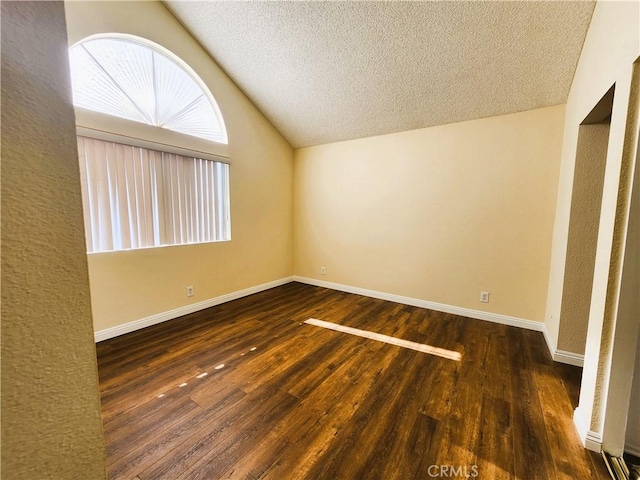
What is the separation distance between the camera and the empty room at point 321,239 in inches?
17.2

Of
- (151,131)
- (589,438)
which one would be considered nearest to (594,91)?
(589,438)

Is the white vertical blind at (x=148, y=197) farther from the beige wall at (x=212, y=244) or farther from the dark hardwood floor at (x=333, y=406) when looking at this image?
the dark hardwood floor at (x=333, y=406)

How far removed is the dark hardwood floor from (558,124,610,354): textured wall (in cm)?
43

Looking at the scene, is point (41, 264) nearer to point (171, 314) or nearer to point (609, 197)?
point (609, 197)

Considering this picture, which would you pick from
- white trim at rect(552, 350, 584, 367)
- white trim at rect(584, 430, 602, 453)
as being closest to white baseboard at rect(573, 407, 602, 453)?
white trim at rect(584, 430, 602, 453)

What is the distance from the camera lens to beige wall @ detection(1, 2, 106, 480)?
37 cm

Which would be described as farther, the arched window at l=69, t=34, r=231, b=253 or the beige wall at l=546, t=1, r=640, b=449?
the arched window at l=69, t=34, r=231, b=253

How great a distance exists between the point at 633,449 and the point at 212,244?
12.4 ft

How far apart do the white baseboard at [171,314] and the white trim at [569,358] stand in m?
3.50

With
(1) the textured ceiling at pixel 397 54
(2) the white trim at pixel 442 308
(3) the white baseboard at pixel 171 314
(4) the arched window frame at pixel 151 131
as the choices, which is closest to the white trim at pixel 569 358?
(2) the white trim at pixel 442 308

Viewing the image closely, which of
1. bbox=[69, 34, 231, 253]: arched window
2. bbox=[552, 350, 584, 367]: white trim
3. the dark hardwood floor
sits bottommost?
the dark hardwood floor

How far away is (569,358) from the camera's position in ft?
7.13

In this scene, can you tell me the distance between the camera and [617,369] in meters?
1.29

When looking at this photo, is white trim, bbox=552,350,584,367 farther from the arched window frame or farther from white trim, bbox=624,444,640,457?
the arched window frame
